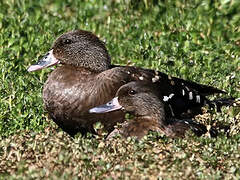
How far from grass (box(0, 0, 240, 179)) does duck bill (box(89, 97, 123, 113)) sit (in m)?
0.51

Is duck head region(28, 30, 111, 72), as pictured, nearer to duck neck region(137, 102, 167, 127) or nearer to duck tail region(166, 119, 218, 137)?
duck neck region(137, 102, 167, 127)

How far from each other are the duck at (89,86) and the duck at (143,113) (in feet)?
0.49

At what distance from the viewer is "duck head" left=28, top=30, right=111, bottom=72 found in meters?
8.01

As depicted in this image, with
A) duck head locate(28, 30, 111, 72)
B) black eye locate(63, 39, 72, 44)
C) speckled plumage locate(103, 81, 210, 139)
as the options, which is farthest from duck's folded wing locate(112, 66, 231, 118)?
black eye locate(63, 39, 72, 44)

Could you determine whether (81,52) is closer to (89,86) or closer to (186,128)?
(89,86)

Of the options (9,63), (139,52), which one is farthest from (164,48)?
(9,63)

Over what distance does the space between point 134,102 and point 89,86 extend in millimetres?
528

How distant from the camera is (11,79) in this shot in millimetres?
8727

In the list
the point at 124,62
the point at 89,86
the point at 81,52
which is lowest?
the point at 124,62

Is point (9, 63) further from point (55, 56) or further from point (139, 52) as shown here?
point (139, 52)

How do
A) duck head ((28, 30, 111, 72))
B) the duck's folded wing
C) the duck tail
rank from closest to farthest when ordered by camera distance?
the duck tail, the duck's folded wing, duck head ((28, 30, 111, 72))

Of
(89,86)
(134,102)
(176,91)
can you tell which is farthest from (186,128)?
(89,86)

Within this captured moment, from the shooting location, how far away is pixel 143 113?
736cm

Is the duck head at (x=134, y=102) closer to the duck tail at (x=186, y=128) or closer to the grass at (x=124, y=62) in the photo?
the duck tail at (x=186, y=128)
